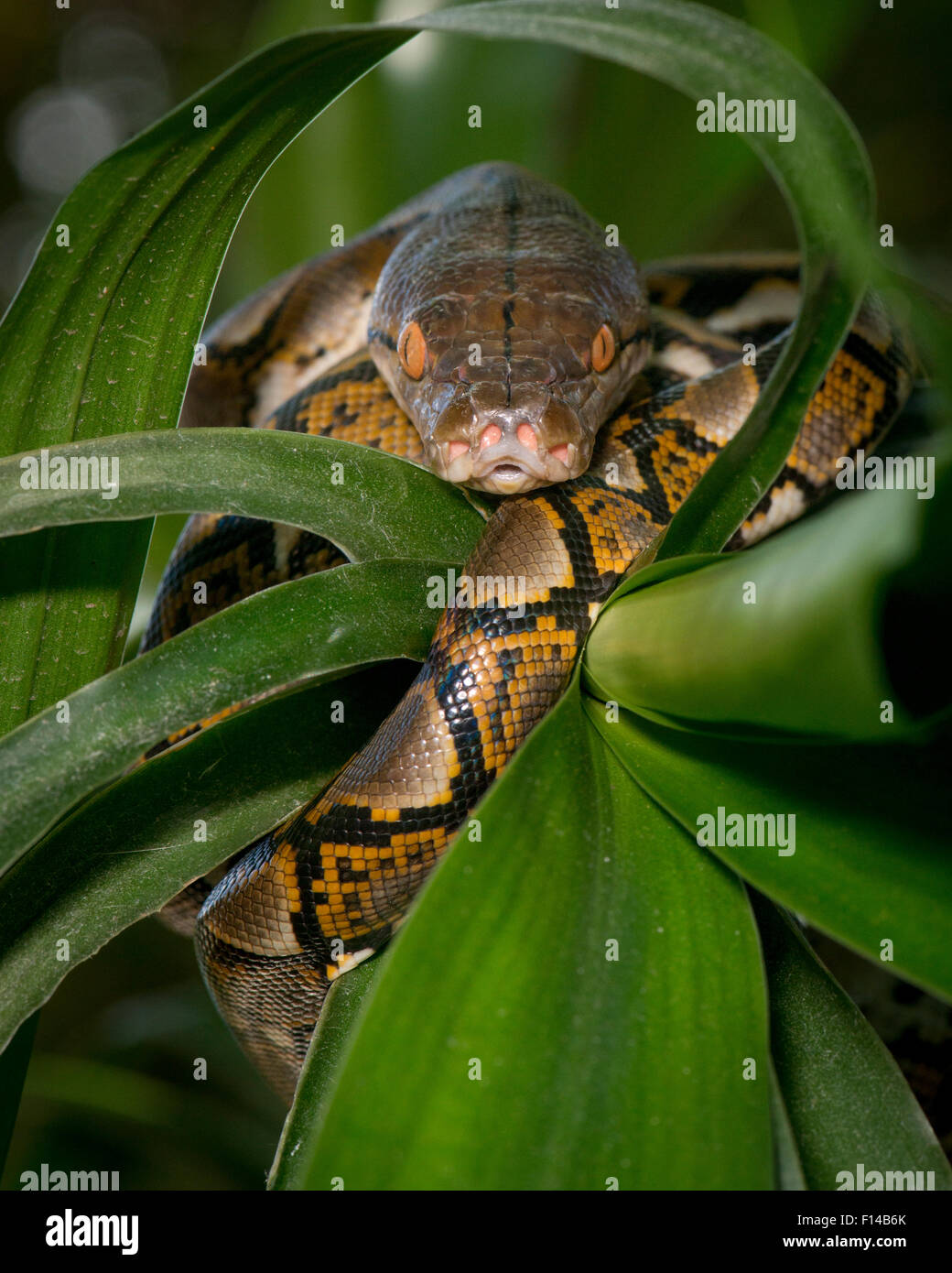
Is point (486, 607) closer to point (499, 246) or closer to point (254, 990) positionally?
point (254, 990)

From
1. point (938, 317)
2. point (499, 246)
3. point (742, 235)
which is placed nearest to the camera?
point (938, 317)

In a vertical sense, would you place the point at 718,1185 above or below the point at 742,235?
below

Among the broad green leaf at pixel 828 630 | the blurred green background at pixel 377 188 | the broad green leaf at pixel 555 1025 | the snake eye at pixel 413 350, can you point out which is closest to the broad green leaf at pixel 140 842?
the broad green leaf at pixel 555 1025

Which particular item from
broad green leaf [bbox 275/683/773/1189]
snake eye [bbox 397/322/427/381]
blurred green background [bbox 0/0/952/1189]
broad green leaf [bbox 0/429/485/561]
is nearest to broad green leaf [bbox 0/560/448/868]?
broad green leaf [bbox 0/429/485/561]

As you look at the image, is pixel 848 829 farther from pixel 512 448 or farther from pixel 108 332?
pixel 108 332

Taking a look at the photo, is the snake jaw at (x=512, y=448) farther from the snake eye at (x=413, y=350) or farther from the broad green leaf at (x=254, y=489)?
the snake eye at (x=413, y=350)

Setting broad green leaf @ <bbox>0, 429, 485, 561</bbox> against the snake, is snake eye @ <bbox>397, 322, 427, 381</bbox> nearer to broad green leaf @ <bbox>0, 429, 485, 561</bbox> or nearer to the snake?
the snake
